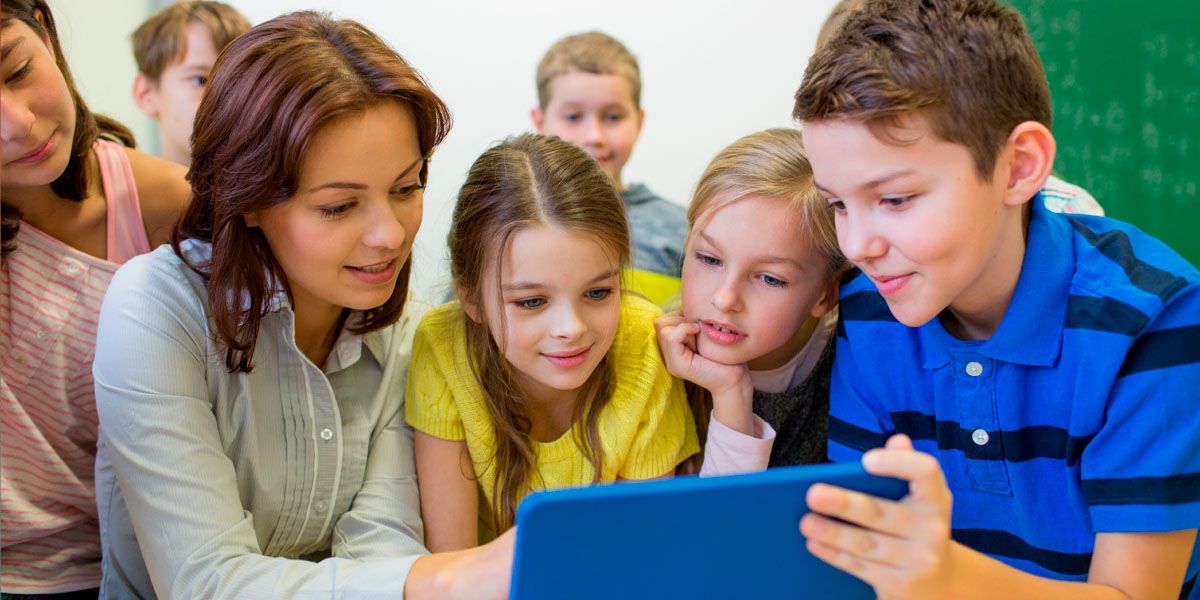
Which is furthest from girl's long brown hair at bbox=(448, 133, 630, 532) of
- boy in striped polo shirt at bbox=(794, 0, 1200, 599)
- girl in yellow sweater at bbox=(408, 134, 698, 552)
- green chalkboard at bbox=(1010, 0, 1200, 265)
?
green chalkboard at bbox=(1010, 0, 1200, 265)

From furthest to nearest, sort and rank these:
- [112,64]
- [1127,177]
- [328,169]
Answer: [112,64] < [1127,177] < [328,169]

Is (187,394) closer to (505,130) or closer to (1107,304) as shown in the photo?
(1107,304)

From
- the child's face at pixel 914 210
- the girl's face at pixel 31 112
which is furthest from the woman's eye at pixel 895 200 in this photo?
the girl's face at pixel 31 112

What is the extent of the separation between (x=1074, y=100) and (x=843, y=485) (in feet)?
4.61

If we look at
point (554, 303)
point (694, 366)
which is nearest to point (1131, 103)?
point (694, 366)

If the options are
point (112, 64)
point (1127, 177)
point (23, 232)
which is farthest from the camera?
point (112, 64)

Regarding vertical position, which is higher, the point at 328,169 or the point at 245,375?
the point at 328,169

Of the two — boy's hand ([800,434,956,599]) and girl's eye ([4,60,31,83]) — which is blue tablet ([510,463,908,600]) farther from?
girl's eye ([4,60,31,83])

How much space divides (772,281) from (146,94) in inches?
61.8

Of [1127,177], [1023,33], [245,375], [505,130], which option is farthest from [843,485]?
[505,130]

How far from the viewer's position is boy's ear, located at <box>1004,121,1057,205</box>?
878 millimetres

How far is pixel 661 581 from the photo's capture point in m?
0.73

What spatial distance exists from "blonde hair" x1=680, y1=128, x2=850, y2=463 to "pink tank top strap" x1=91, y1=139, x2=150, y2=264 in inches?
26.3

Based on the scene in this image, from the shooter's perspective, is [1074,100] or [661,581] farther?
[1074,100]
